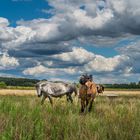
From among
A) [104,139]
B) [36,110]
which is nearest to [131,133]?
[104,139]

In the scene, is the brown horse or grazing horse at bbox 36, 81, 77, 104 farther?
grazing horse at bbox 36, 81, 77, 104

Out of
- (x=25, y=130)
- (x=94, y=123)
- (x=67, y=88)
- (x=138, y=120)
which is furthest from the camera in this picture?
(x=67, y=88)

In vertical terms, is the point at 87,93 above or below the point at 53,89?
below

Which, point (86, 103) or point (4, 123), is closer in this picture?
point (4, 123)

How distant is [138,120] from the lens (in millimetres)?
10797

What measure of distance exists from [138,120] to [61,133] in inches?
96.9

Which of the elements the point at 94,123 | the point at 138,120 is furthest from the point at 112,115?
the point at 94,123

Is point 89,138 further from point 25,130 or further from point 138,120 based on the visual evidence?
point 138,120

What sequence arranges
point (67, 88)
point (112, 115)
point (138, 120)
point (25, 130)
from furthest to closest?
point (67, 88)
point (112, 115)
point (138, 120)
point (25, 130)

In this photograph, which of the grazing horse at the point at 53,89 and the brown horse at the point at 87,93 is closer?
the brown horse at the point at 87,93

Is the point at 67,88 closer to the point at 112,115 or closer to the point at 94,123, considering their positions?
the point at 112,115

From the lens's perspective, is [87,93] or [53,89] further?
[53,89]

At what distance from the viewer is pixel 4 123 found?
9.49m

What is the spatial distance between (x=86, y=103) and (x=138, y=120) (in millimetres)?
7360
